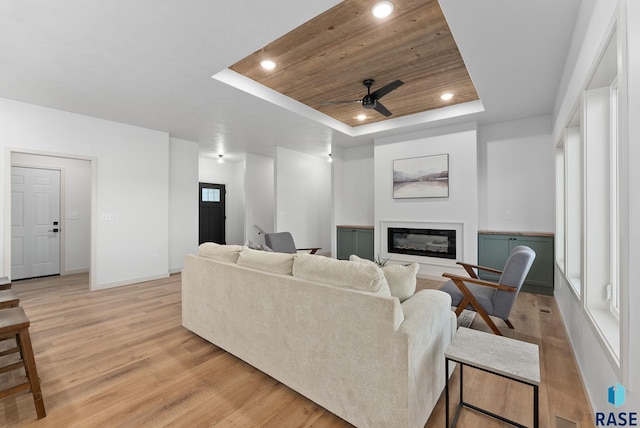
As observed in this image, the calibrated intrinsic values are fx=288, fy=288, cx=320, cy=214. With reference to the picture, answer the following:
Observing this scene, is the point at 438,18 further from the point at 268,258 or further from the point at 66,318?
the point at 66,318

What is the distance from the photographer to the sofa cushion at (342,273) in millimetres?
1623

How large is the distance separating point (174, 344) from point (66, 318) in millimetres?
1691

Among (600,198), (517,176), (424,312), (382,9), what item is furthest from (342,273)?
(517,176)

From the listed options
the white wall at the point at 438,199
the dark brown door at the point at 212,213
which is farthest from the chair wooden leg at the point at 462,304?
the dark brown door at the point at 212,213

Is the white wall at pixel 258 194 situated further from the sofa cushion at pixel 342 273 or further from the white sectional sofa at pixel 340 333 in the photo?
the sofa cushion at pixel 342 273

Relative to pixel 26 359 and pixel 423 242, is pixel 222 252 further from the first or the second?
pixel 423 242

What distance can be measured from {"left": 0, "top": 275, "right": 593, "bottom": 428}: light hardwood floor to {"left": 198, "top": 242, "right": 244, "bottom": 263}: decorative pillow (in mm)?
795

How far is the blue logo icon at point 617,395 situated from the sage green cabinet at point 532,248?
129 inches

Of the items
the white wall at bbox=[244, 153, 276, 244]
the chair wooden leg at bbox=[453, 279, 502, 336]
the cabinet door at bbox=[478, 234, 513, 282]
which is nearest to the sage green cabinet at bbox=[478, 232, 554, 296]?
the cabinet door at bbox=[478, 234, 513, 282]

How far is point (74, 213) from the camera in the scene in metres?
5.69

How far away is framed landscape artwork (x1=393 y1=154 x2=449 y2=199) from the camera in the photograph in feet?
16.0

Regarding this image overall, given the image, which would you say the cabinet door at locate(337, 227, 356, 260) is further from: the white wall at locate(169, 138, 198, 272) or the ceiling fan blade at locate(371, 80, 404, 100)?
the ceiling fan blade at locate(371, 80, 404, 100)

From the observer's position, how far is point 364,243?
6027 millimetres

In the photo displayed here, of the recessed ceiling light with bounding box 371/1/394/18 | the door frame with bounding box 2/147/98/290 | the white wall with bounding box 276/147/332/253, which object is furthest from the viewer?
the white wall with bounding box 276/147/332/253
